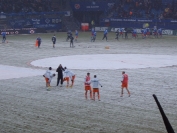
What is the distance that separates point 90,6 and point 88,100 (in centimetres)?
5901

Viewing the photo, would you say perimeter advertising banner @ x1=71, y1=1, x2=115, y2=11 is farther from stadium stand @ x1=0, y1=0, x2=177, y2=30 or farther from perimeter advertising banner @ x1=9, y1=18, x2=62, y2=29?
perimeter advertising banner @ x1=9, y1=18, x2=62, y2=29

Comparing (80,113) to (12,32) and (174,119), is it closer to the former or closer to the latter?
(174,119)

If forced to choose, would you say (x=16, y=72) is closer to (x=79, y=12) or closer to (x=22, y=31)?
(x=22, y=31)

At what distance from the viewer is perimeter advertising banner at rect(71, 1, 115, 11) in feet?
260

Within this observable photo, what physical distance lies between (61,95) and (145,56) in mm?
18584

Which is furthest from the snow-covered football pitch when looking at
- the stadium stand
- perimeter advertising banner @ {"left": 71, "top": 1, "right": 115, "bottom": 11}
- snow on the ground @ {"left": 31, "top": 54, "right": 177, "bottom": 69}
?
perimeter advertising banner @ {"left": 71, "top": 1, "right": 115, "bottom": 11}

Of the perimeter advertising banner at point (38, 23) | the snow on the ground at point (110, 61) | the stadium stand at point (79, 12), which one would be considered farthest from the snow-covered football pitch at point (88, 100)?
the stadium stand at point (79, 12)

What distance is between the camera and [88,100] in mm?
21672

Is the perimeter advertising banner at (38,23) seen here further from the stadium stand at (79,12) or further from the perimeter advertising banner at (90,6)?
the perimeter advertising banner at (90,6)

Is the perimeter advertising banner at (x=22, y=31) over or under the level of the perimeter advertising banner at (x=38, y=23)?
under

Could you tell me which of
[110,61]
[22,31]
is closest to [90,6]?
[22,31]

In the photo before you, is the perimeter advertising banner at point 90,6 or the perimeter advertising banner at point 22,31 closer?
the perimeter advertising banner at point 22,31

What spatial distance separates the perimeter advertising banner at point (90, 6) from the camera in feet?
260

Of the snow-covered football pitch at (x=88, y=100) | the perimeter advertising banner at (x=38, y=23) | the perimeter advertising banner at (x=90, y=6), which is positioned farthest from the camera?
the perimeter advertising banner at (x=90, y=6)
